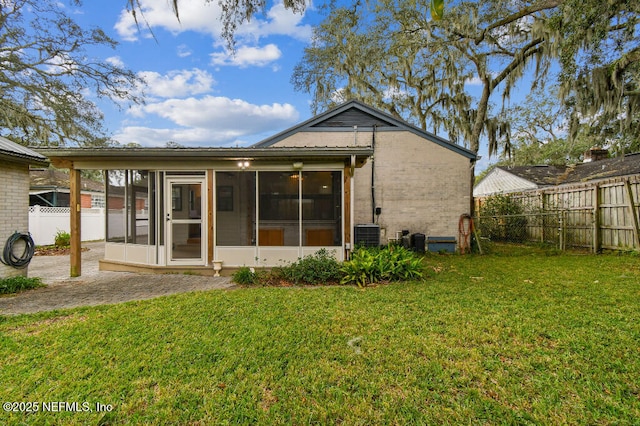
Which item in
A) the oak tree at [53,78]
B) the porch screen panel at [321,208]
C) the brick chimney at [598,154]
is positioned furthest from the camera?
the brick chimney at [598,154]

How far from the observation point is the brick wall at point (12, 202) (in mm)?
5391

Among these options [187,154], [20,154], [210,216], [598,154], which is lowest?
[210,216]

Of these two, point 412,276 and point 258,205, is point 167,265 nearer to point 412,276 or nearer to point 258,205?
point 258,205

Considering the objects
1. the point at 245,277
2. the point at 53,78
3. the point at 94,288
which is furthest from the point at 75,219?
the point at 53,78

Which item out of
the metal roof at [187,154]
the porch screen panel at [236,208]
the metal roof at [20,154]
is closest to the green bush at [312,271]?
the porch screen panel at [236,208]

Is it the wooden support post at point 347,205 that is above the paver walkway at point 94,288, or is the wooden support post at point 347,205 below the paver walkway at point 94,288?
above

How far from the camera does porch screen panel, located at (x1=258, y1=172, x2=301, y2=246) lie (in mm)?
6473

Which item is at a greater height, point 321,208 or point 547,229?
point 321,208

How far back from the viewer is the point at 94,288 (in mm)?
5434

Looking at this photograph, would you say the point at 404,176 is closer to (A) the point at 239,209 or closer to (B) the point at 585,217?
(A) the point at 239,209

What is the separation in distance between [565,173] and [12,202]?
2149cm

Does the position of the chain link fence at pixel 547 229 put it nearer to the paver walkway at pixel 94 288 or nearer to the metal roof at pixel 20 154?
the paver walkway at pixel 94 288

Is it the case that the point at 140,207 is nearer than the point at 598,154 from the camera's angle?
Yes

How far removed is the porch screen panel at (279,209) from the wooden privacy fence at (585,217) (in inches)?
274
